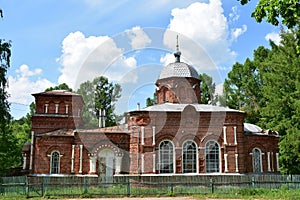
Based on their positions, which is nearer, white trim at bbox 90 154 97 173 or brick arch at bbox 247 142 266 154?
white trim at bbox 90 154 97 173

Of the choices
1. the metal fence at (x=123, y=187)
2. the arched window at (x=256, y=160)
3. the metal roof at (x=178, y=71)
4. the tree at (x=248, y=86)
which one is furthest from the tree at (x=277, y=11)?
the tree at (x=248, y=86)

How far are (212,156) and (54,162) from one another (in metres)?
10.6

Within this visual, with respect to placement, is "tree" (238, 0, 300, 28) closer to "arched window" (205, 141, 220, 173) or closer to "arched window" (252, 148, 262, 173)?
"arched window" (205, 141, 220, 173)

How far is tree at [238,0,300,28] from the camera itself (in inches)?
322

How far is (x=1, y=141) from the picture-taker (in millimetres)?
21562

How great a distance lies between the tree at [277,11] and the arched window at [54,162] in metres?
17.6

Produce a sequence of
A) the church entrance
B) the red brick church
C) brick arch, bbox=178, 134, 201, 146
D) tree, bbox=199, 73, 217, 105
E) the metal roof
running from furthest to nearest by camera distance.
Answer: tree, bbox=199, 73, 217, 105 → the metal roof → the church entrance → brick arch, bbox=178, 134, 201, 146 → the red brick church

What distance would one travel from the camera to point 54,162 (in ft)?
74.0

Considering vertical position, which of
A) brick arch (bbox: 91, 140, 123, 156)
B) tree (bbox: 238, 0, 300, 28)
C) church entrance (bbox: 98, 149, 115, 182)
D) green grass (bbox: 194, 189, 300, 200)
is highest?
tree (bbox: 238, 0, 300, 28)

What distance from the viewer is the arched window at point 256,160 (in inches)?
937

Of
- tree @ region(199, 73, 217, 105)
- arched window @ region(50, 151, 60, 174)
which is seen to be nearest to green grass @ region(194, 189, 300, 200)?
arched window @ region(50, 151, 60, 174)

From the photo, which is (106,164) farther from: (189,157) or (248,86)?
(248,86)

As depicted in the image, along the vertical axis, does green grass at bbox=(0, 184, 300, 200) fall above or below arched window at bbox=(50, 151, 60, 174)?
below

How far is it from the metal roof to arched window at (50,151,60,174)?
35.3 feet
